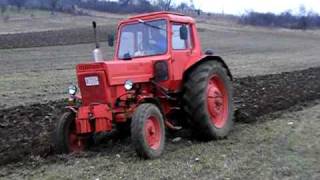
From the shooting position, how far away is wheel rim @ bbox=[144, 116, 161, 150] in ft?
27.3

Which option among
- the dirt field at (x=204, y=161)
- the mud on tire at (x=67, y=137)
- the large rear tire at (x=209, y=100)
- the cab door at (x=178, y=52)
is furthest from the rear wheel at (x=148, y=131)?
the mud on tire at (x=67, y=137)

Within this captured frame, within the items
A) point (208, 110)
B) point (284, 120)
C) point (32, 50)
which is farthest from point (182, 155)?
point (32, 50)

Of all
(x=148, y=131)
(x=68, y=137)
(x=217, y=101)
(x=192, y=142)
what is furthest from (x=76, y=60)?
(x=148, y=131)

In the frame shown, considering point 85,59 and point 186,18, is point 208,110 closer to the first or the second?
point 186,18

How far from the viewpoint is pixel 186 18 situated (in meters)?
10.3

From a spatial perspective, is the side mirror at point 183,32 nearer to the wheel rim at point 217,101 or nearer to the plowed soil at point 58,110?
the wheel rim at point 217,101

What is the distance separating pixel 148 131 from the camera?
8.38 m

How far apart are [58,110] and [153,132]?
4757mm

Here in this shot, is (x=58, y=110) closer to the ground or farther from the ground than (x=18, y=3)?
closer to the ground

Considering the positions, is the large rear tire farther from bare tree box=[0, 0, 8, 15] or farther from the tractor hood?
bare tree box=[0, 0, 8, 15]

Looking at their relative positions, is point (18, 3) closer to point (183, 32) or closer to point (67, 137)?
point (183, 32)

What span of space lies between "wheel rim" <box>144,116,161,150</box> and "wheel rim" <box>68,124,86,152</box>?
1263 mm

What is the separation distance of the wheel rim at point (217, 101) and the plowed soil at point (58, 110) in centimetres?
118

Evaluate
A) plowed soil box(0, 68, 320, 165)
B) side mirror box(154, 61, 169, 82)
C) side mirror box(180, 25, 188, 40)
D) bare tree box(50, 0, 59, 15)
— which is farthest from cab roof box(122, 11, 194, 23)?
bare tree box(50, 0, 59, 15)
